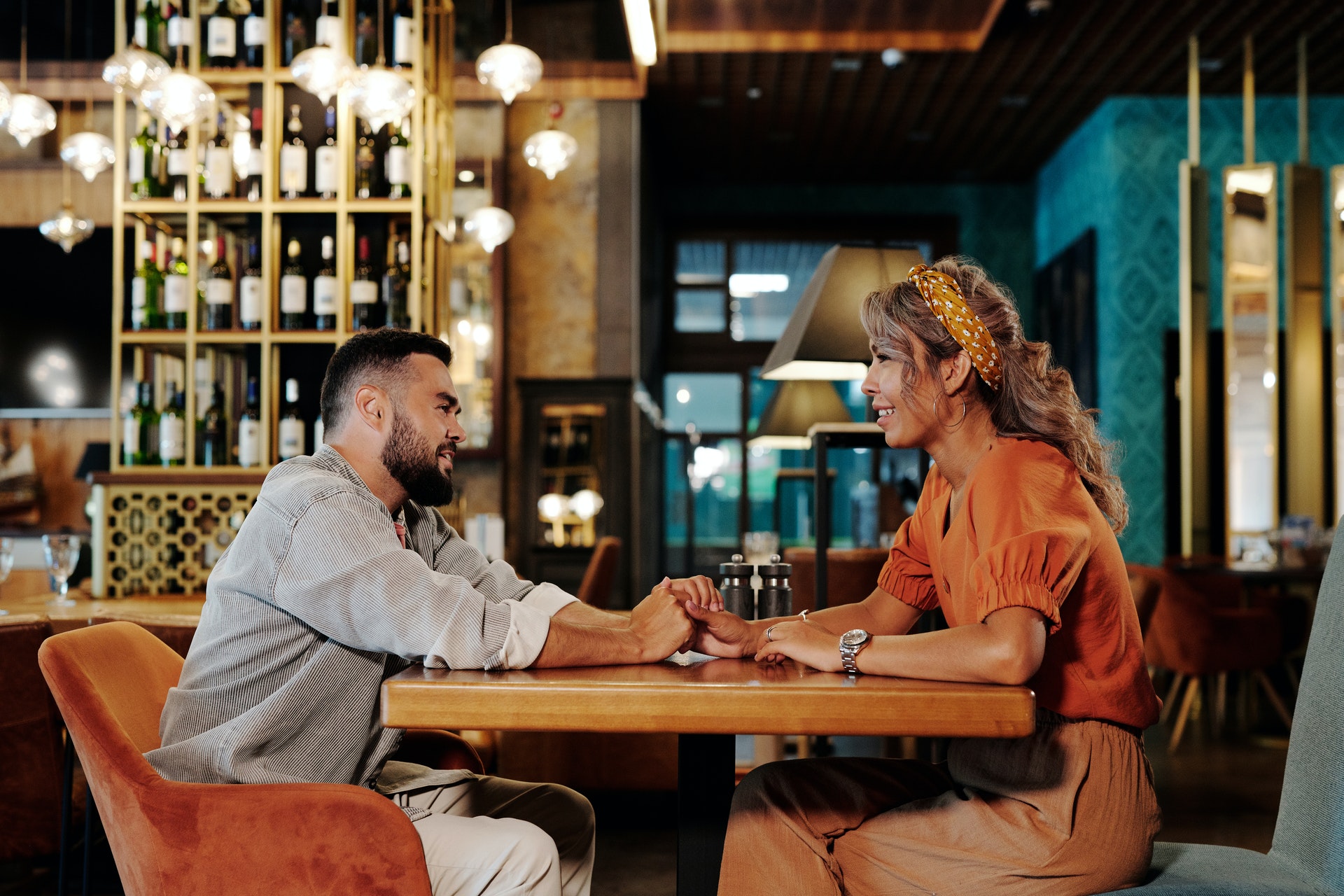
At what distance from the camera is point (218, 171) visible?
418cm

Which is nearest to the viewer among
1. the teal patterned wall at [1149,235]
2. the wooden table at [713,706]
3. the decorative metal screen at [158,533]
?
the wooden table at [713,706]

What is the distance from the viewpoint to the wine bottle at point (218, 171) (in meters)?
4.18

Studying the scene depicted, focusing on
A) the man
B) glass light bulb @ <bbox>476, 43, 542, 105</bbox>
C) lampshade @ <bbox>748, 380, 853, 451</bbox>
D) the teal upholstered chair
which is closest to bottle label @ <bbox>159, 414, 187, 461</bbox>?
glass light bulb @ <bbox>476, 43, 542, 105</bbox>

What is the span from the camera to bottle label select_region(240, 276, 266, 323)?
4137mm

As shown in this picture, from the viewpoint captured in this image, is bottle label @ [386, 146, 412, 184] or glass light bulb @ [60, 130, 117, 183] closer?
bottle label @ [386, 146, 412, 184]

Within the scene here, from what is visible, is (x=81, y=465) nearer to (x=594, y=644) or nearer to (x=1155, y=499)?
(x=594, y=644)

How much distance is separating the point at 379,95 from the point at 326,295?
0.85 m

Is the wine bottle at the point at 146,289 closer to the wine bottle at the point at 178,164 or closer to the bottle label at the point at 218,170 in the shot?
the wine bottle at the point at 178,164

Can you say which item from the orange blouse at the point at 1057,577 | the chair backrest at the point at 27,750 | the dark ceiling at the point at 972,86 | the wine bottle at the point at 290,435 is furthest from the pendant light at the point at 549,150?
the orange blouse at the point at 1057,577

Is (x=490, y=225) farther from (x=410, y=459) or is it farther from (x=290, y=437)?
(x=410, y=459)

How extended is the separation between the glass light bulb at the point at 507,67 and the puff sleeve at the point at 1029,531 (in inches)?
132

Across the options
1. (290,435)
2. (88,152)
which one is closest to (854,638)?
(290,435)

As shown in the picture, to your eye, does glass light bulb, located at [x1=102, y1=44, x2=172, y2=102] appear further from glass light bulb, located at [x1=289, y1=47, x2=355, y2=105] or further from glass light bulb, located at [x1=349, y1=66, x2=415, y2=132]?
glass light bulb, located at [x1=349, y1=66, x2=415, y2=132]

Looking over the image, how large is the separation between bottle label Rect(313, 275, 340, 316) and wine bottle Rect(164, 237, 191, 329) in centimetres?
50
